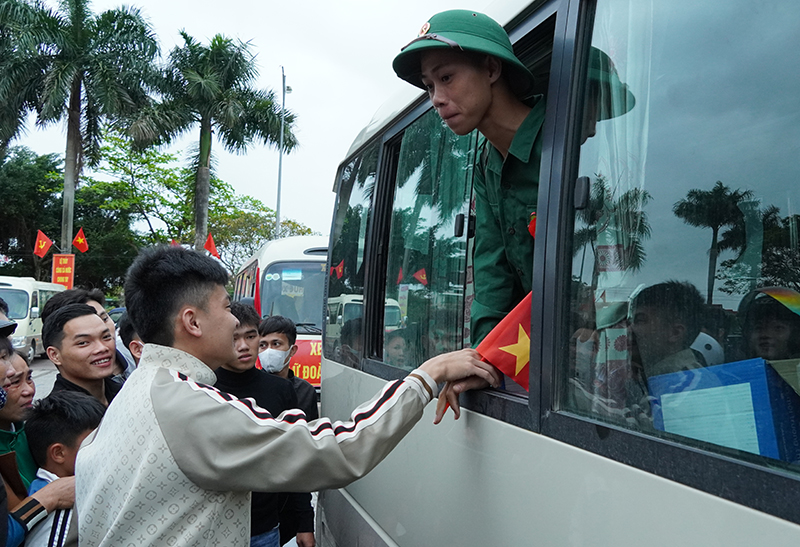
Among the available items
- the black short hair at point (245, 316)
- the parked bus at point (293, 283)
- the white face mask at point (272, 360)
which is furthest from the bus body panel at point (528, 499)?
the parked bus at point (293, 283)

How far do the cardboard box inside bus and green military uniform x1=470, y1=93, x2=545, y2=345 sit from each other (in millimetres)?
743

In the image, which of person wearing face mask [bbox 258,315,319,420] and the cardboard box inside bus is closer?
the cardboard box inside bus

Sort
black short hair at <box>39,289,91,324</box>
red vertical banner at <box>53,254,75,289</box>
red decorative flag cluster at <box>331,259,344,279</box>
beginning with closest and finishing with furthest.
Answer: red decorative flag cluster at <box>331,259,344,279</box>, black short hair at <box>39,289,91,324</box>, red vertical banner at <box>53,254,75,289</box>

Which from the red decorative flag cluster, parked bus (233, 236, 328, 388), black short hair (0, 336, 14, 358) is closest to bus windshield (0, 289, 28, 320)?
parked bus (233, 236, 328, 388)

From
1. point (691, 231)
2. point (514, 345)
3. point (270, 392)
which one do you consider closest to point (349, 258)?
point (270, 392)

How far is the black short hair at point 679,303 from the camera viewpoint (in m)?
1.33

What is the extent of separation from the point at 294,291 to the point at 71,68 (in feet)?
55.7

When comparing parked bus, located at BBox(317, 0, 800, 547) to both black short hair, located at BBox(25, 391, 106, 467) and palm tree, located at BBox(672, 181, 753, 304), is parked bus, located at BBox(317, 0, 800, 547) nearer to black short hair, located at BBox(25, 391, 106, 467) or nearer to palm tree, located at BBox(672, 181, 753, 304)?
palm tree, located at BBox(672, 181, 753, 304)

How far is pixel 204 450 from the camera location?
1.72 m

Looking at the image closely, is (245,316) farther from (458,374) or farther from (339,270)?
(458,374)

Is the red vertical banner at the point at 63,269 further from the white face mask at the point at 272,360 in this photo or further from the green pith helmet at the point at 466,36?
the green pith helmet at the point at 466,36

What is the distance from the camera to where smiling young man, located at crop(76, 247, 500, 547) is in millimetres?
1729

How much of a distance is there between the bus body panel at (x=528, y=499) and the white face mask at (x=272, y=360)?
1.98 metres

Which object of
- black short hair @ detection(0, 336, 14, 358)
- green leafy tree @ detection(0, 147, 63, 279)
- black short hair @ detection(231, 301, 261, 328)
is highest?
green leafy tree @ detection(0, 147, 63, 279)
